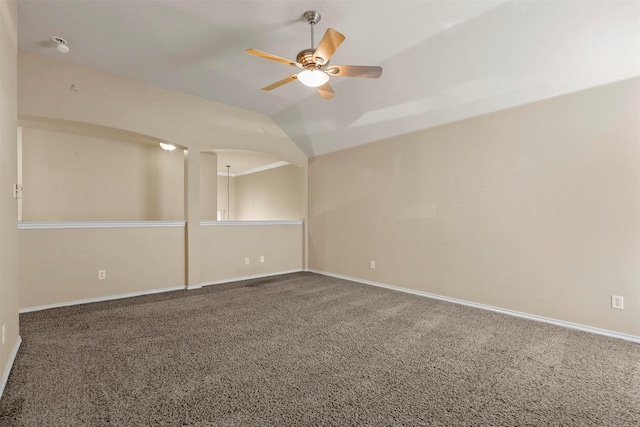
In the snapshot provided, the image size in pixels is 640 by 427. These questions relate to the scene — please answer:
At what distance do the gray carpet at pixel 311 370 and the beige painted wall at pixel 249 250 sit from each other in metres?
1.48

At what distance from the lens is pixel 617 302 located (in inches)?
110

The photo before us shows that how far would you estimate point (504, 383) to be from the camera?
1.99 meters

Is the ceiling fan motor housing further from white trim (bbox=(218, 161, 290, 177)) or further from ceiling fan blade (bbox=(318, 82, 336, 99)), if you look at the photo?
white trim (bbox=(218, 161, 290, 177))

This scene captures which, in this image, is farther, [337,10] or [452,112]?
[452,112]

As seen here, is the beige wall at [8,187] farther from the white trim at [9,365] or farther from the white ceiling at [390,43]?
the white ceiling at [390,43]

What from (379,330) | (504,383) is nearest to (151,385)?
(379,330)

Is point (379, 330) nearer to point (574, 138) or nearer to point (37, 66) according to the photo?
point (574, 138)

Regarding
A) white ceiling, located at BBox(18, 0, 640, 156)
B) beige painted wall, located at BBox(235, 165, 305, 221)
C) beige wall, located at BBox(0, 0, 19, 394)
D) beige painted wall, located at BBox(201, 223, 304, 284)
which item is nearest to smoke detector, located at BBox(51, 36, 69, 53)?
white ceiling, located at BBox(18, 0, 640, 156)

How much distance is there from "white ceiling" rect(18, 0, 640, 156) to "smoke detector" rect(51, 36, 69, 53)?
2.4 inches

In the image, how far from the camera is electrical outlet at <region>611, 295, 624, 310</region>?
277 cm

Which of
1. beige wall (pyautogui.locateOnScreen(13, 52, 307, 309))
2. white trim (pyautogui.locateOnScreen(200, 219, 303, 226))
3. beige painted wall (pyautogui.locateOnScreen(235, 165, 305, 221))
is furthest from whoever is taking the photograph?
beige painted wall (pyautogui.locateOnScreen(235, 165, 305, 221))

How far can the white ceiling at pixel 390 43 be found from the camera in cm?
250

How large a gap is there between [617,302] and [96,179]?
719cm

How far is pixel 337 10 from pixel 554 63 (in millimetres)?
2106
